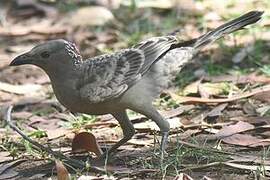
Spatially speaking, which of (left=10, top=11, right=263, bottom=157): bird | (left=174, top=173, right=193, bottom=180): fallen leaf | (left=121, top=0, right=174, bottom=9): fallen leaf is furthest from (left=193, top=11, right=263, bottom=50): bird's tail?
(left=121, top=0, right=174, bottom=9): fallen leaf

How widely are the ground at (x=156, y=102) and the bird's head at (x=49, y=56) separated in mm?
532

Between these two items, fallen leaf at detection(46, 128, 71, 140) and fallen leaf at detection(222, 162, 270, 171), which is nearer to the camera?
fallen leaf at detection(222, 162, 270, 171)

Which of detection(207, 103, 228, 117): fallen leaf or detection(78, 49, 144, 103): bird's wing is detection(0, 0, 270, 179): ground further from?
detection(78, 49, 144, 103): bird's wing

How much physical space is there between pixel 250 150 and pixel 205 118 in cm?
76

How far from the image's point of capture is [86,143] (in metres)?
4.65

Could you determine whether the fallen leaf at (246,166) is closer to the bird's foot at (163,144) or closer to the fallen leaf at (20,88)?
the bird's foot at (163,144)

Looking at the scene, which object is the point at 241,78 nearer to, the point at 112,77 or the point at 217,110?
the point at 217,110

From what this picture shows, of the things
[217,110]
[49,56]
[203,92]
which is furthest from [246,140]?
[49,56]

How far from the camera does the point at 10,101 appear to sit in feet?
20.2

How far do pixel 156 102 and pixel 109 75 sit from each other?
126cm

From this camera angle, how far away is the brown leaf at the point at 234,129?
4.77 metres

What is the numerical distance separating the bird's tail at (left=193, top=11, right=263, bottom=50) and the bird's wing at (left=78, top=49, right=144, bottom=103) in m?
0.62

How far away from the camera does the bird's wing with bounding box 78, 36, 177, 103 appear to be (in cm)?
440

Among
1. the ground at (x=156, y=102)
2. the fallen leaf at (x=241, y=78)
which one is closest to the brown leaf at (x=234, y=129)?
the ground at (x=156, y=102)
